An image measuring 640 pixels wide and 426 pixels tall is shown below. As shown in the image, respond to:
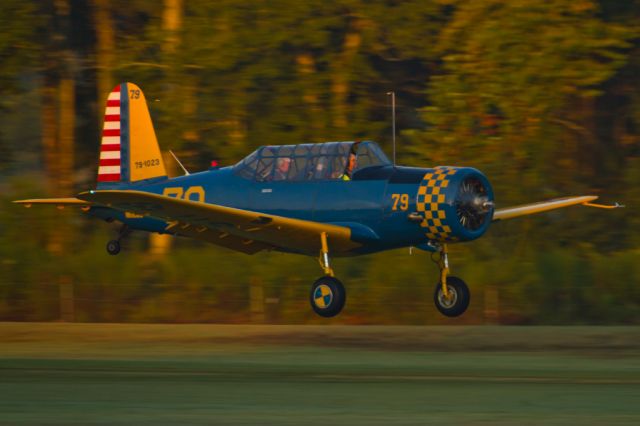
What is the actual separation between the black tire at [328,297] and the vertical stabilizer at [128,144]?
3709 mm

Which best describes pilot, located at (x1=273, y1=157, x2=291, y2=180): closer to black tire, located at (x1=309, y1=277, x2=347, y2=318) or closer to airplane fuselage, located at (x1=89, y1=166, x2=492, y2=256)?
airplane fuselage, located at (x1=89, y1=166, x2=492, y2=256)

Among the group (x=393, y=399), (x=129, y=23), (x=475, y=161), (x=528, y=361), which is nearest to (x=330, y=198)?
(x=528, y=361)

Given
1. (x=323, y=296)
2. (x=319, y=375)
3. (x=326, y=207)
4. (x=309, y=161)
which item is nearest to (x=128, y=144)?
(x=309, y=161)

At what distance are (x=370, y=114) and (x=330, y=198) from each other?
34.0 feet

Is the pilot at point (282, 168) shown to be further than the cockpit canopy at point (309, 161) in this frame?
Yes

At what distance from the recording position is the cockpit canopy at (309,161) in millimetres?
19234

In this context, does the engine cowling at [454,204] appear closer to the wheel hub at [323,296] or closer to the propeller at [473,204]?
Answer: the propeller at [473,204]

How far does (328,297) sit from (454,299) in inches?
80.7

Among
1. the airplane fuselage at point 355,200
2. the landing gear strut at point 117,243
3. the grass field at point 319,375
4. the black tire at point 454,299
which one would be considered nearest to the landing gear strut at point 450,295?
the black tire at point 454,299

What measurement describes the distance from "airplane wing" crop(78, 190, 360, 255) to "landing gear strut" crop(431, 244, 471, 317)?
1.50 metres

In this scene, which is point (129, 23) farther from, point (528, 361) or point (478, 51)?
point (528, 361)

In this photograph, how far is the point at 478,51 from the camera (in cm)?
2572

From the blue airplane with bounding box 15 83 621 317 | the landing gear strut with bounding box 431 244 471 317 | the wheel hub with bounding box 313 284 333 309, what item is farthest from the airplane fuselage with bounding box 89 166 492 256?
the wheel hub with bounding box 313 284 333 309

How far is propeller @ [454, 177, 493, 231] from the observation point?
18516mm
